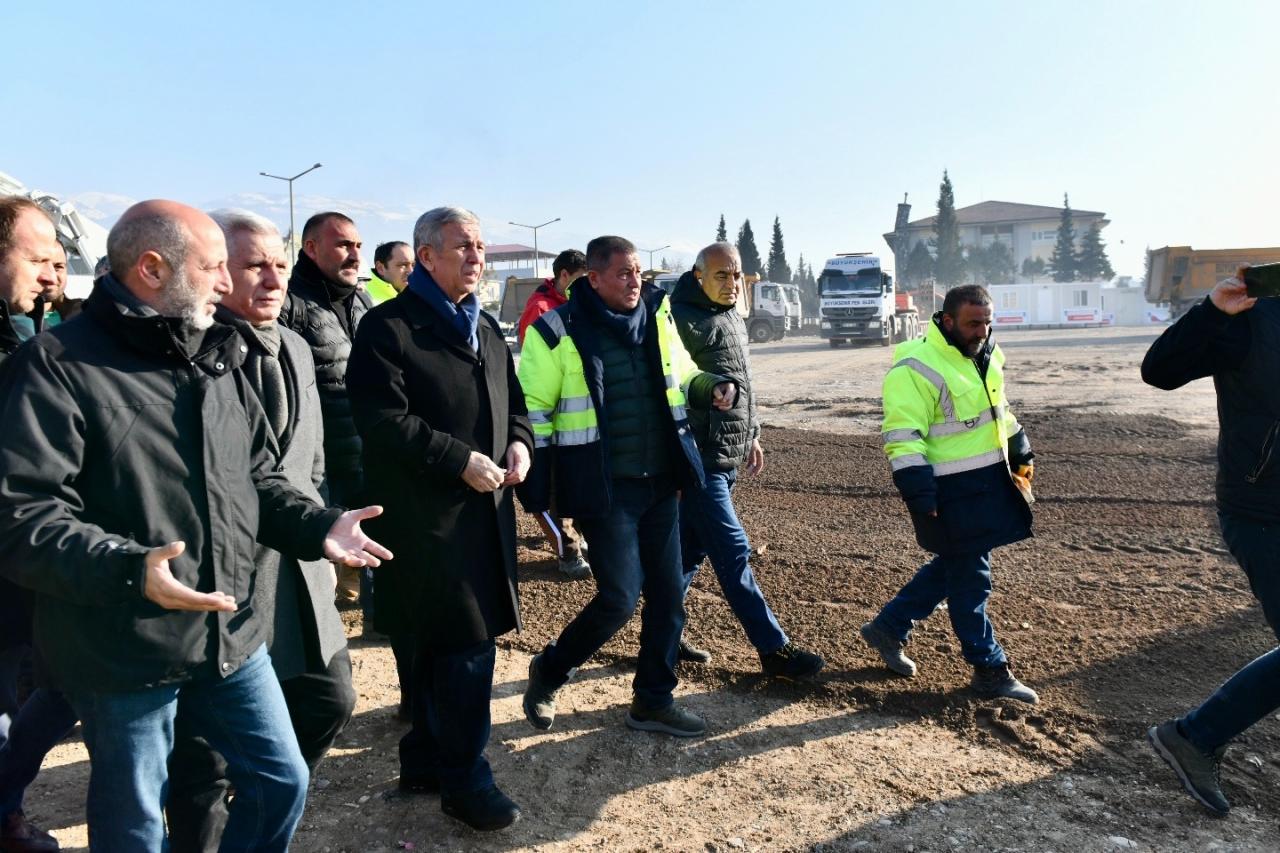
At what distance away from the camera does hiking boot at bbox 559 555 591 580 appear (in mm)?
6262

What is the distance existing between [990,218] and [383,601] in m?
113

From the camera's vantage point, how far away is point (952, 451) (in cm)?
423

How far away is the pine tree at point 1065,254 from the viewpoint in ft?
308

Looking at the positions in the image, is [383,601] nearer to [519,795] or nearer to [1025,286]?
[519,795]

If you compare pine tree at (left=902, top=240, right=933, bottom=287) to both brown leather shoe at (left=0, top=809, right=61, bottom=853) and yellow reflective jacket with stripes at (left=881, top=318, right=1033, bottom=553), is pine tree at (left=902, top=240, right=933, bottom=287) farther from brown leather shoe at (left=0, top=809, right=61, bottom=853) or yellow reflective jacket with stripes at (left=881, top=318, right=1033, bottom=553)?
brown leather shoe at (left=0, top=809, right=61, bottom=853)

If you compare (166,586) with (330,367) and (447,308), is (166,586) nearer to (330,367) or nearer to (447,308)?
(447,308)

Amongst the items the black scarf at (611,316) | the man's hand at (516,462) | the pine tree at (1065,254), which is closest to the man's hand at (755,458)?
the black scarf at (611,316)

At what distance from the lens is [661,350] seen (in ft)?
13.0

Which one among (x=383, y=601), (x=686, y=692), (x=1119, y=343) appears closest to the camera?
(x=383, y=601)

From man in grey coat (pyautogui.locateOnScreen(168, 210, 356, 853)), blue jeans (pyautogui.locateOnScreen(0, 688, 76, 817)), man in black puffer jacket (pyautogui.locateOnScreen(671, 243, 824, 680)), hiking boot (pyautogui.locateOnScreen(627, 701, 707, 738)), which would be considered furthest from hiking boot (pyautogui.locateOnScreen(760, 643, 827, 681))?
blue jeans (pyautogui.locateOnScreen(0, 688, 76, 817))

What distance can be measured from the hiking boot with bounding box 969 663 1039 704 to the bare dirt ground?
0.16 ft

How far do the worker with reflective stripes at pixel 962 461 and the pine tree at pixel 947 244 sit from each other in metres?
95.5

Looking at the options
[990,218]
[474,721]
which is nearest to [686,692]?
[474,721]

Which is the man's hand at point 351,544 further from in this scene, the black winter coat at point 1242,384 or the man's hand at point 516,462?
the black winter coat at point 1242,384
